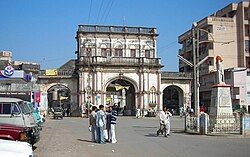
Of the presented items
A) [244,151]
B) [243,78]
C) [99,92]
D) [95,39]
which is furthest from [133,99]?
[244,151]

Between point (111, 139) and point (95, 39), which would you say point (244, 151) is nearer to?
point (111, 139)

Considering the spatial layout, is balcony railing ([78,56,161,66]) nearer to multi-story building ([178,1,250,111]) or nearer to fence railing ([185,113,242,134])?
multi-story building ([178,1,250,111])

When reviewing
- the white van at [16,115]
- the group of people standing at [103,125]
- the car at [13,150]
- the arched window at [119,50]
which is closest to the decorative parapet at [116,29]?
the arched window at [119,50]

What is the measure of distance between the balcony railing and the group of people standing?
40.6m

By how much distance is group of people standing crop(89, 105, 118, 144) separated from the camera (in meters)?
19.1

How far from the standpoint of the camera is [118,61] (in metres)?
61.8

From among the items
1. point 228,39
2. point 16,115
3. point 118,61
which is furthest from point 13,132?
point 228,39

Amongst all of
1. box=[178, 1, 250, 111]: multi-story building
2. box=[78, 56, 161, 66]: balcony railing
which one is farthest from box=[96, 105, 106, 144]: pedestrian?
box=[178, 1, 250, 111]: multi-story building

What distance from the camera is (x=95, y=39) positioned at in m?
63.5

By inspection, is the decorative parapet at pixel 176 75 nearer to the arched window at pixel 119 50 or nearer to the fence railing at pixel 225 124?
the arched window at pixel 119 50

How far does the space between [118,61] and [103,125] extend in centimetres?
4299

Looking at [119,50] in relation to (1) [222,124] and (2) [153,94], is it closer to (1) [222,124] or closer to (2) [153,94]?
(2) [153,94]

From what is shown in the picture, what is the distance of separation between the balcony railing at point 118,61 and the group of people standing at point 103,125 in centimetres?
4062

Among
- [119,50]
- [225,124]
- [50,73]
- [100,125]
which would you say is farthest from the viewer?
[119,50]
